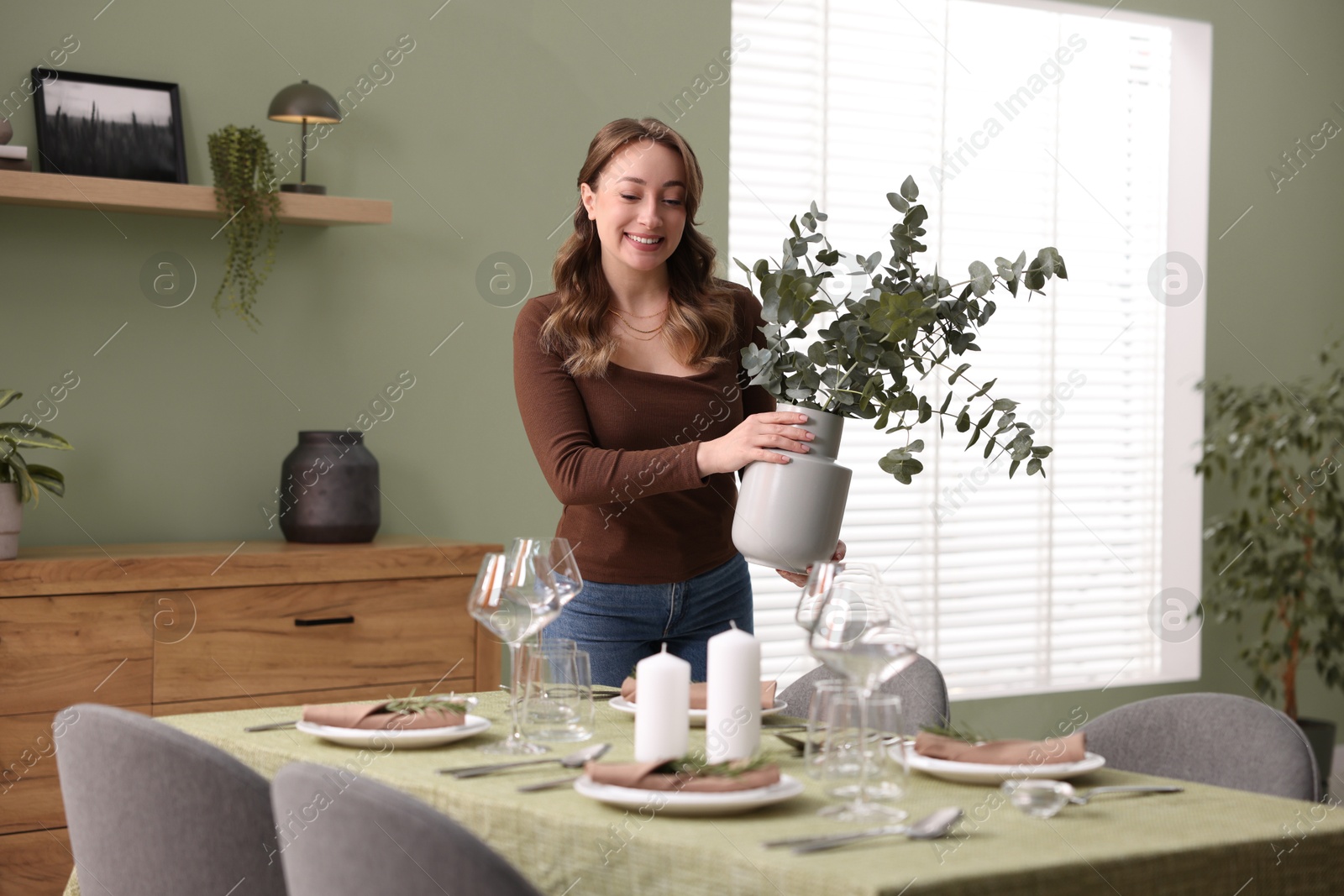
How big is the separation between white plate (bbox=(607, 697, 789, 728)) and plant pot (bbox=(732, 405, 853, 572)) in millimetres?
198

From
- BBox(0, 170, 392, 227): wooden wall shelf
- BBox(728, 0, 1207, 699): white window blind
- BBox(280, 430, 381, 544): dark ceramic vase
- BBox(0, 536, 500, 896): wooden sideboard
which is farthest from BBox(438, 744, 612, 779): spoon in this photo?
BBox(728, 0, 1207, 699): white window blind

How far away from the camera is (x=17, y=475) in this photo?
2.99 metres

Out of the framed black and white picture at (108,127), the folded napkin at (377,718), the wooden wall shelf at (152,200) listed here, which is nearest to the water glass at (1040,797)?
the folded napkin at (377,718)

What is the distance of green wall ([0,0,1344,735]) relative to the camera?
3344mm

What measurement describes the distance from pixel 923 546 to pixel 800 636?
22.5 inches

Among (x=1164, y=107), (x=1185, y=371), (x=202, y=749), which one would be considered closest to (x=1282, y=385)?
(x=1185, y=371)

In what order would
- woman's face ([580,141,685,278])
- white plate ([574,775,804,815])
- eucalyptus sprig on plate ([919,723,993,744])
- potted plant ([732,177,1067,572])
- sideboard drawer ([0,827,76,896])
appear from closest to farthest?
white plate ([574,775,804,815]), eucalyptus sprig on plate ([919,723,993,744]), potted plant ([732,177,1067,572]), woman's face ([580,141,685,278]), sideboard drawer ([0,827,76,896])

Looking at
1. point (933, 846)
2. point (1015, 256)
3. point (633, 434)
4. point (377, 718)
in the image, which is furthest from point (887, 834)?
point (1015, 256)

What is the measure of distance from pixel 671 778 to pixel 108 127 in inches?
102

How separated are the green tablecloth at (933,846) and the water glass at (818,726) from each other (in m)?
0.02

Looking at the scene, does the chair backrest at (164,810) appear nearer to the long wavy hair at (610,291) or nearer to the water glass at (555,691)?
the water glass at (555,691)

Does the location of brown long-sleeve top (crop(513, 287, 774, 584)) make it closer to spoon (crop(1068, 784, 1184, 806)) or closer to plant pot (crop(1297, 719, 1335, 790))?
spoon (crop(1068, 784, 1184, 806))

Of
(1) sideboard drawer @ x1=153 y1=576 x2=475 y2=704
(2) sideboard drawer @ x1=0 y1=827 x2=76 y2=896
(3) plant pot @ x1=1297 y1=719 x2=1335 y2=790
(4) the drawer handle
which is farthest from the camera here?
(3) plant pot @ x1=1297 y1=719 x2=1335 y2=790

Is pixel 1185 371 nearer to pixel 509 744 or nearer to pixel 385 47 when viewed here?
pixel 385 47
